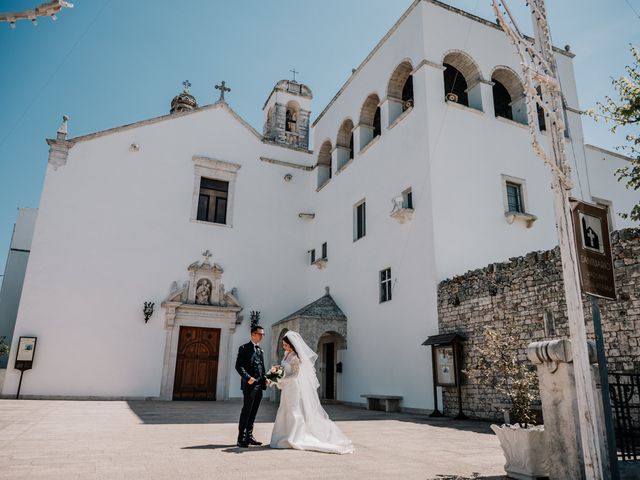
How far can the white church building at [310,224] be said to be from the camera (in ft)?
41.8

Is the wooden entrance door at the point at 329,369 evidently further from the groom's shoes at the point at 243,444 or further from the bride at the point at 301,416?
the groom's shoes at the point at 243,444

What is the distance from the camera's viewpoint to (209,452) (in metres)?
5.71

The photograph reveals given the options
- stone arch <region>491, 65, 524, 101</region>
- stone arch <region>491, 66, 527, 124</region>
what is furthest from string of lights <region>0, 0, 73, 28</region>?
stone arch <region>491, 65, 524, 101</region>

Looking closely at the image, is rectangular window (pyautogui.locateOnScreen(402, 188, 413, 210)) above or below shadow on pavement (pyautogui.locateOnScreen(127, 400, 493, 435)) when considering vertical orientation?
above

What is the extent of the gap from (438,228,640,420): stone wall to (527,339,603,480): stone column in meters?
3.68

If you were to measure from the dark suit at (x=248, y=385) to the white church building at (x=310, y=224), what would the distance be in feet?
19.3

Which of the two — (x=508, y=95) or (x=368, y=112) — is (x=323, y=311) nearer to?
(x=368, y=112)

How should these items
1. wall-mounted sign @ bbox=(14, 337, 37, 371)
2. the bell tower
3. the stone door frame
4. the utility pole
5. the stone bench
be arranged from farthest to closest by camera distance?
1. the bell tower
2. the stone door frame
3. wall-mounted sign @ bbox=(14, 337, 37, 371)
4. the stone bench
5. the utility pole

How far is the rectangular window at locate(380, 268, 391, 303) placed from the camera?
13.5 m

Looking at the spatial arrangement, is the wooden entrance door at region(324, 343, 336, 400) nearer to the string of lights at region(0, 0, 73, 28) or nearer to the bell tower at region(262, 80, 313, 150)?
the bell tower at region(262, 80, 313, 150)

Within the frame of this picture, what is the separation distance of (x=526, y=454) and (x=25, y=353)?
14.4 meters

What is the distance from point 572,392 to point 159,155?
16.2 m

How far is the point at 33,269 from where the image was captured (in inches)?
578

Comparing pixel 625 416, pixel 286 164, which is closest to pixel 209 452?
pixel 625 416
